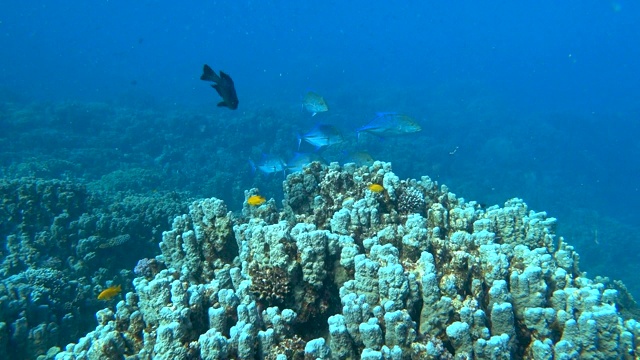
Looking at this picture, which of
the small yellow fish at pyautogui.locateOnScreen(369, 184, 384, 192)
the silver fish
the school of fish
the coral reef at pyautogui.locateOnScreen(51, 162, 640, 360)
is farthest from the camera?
the silver fish

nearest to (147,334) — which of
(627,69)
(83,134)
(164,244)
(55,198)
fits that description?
(164,244)

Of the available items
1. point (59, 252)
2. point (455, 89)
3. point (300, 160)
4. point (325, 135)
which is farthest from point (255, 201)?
point (455, 89)

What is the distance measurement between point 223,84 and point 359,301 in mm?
2687

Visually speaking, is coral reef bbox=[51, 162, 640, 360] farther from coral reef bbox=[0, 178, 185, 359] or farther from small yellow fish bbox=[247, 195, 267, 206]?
coral reef bbox=[0, 178, 185, 359]

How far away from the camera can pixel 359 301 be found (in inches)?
95.7

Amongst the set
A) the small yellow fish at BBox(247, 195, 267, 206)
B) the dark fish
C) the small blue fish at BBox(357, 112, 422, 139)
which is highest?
the small blue fish at BBox(357, 112, 422, 139)

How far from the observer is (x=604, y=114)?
36.9 metres

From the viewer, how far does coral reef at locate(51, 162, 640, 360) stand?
7.50ft

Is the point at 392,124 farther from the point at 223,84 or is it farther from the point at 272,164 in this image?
the point at 223,84

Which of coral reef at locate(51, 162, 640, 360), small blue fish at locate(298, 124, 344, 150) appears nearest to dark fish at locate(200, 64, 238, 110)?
coral reef at locate(51, 162, 640, 360)

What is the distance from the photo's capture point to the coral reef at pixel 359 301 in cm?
229

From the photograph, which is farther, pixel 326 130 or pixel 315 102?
pixel 315 102

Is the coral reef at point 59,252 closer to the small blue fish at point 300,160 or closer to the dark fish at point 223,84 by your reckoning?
the small blue fish at point 300,160

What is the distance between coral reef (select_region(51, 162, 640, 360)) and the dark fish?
112 cm
